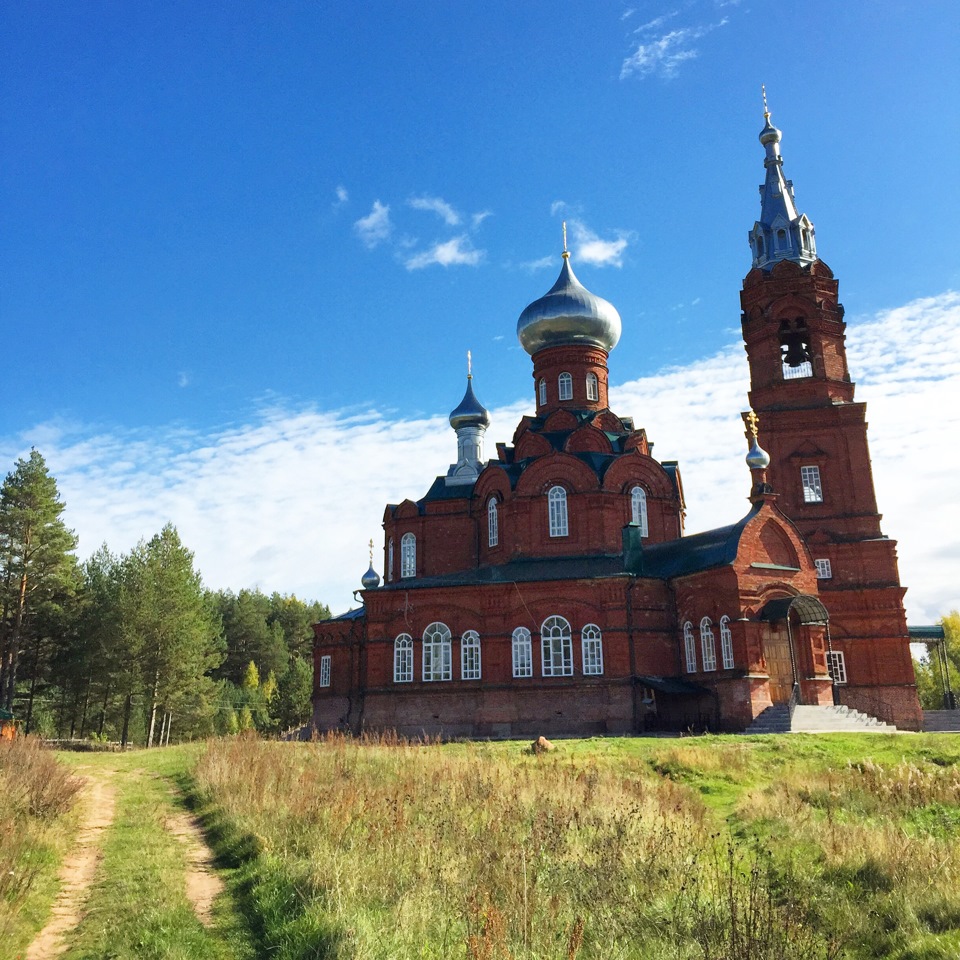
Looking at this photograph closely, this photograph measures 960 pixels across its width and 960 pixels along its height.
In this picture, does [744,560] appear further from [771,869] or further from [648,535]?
[771,869]

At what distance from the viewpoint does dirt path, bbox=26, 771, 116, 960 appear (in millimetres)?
6305

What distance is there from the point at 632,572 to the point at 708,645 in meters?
3.20

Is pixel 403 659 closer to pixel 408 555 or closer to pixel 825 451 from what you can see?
pixel 408 555

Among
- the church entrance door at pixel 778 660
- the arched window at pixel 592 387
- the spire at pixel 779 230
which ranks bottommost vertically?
the church entrance door at pixel 778 660

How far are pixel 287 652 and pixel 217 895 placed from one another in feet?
185

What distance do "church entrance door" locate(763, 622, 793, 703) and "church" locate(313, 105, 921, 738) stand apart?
0.05 metres

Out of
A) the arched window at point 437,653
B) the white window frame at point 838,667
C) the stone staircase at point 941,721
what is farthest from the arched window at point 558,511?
the stone staircase at point 941,721

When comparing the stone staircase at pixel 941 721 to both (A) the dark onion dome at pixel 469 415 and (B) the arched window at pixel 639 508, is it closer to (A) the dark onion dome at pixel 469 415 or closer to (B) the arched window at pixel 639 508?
(B) the arched window at pixel 639 508

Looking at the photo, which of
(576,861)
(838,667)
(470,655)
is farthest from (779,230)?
(576,861)

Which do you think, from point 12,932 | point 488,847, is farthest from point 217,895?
point 488,847

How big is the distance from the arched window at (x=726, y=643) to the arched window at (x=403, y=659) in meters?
9.34

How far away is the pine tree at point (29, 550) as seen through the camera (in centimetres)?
3092

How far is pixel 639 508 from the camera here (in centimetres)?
2894

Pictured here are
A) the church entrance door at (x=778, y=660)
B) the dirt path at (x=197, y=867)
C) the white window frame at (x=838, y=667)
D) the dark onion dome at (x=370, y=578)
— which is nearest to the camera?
the dirt path at (x=197, y=867)
